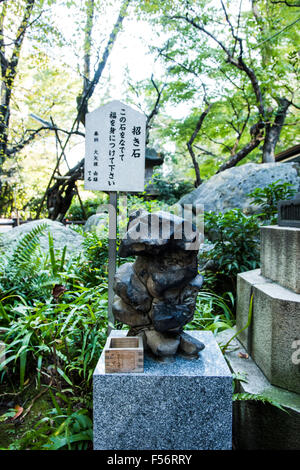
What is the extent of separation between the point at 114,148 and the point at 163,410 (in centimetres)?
225

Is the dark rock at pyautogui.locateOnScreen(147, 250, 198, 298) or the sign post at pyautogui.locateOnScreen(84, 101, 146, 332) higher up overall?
the sign post at pyautogui.locateOnScreen(84, 101, 146, 332)

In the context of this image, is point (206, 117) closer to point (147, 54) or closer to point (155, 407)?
point (147, 54)

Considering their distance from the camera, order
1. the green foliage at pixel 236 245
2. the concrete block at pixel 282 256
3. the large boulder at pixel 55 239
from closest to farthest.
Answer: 1. the concrete block at pixel 282 256
2. the green foliage at pixel 236 245
3. the large boulder at pixel 55 239

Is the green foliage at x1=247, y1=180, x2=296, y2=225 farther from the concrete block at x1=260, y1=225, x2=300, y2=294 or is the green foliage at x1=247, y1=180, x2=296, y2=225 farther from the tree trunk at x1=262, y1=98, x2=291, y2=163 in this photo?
the tree trunk at x1=262, y1=98, x2=291, y2=163

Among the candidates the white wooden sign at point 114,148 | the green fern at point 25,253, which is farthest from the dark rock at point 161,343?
the green fern at point 25,253

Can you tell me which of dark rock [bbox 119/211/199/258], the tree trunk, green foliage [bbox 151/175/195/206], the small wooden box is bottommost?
the small wooden box

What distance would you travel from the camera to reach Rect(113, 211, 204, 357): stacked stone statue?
1799mm

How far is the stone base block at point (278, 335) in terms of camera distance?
230 centimetres

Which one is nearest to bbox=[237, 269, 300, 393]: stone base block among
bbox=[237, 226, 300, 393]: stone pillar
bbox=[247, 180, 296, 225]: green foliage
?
bbox=[237, 226, 300, 393]: stone pillar

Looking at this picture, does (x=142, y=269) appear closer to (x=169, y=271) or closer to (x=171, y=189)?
(x=169, y=271)

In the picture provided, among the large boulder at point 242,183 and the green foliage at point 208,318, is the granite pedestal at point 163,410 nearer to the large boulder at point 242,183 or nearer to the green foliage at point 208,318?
the green foliage at point 208,318

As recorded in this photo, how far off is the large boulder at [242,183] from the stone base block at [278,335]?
3.15 m

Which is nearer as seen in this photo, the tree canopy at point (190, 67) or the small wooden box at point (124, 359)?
the small wooden box at point (124, 359)

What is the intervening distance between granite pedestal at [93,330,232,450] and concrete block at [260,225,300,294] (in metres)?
1.16
